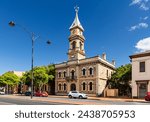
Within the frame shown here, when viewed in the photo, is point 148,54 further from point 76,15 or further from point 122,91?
point 76,15

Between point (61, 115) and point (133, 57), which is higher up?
point (133, 57)

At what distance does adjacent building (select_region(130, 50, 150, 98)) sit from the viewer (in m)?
41.0

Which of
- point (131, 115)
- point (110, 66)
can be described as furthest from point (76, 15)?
point (131, 115)

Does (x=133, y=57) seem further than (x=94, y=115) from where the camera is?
Yes

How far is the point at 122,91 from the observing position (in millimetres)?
52688

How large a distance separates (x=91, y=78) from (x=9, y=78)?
32590 mm

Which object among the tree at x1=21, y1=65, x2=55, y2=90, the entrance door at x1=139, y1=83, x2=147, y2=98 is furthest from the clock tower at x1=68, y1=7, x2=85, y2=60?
the entrance door at x1=139, y1=83, x2=147, y2=98

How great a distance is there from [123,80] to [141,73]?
974cm

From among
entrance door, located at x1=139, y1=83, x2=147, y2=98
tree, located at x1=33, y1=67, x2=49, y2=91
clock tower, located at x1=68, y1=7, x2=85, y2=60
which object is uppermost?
clock tower, located at x1=68, y1=7, x2=85, y2=60

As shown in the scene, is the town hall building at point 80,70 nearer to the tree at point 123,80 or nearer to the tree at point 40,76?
the tree at point 123,80

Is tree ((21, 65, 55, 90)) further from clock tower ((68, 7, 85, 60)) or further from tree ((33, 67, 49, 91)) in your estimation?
clock tower ((68, 7, 85, 60))

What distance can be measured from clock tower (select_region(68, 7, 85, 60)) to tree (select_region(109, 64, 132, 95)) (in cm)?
1022

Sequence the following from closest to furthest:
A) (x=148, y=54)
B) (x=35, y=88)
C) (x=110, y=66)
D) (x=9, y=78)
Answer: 1. (x=148, y=54)
2. (x=110, y=66)
3. (x=35, y=88)
4. (x=9, y=78)

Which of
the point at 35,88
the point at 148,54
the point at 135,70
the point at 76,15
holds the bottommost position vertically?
the point at 35,88
